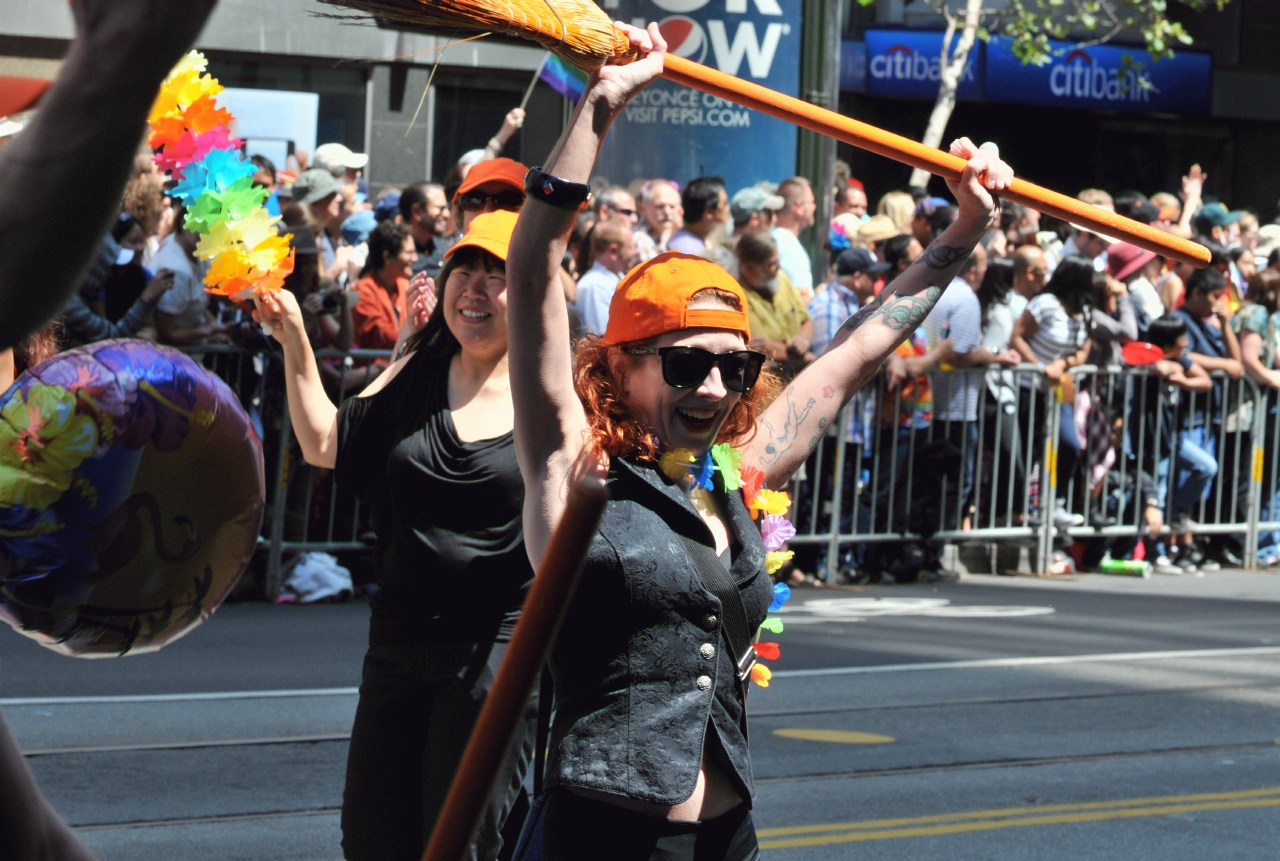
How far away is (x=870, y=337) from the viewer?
141 inches

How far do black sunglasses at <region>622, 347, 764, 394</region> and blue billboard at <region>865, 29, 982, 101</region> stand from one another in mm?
23587

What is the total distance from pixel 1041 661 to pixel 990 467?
337cm

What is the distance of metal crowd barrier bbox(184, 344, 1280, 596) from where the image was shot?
396 inches

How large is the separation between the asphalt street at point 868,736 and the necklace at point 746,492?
2375 millimetres

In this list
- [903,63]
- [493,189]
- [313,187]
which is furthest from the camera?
[903,63]

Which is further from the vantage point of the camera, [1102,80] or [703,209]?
[1102,80]

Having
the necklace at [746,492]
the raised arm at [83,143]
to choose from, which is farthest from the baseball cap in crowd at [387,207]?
the raised arm at [83,143]

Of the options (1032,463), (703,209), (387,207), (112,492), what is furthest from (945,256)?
(1032,463)

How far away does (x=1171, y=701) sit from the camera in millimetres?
8203

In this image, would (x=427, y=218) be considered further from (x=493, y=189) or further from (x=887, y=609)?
(x=493, y=189)

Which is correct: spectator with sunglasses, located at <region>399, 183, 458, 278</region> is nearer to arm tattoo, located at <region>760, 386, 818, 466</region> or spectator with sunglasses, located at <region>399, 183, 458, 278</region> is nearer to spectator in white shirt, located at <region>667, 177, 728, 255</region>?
spectator in white shirt, located at <region>667, 177, 728, 255</region>

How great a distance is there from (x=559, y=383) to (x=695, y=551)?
385 millimetres

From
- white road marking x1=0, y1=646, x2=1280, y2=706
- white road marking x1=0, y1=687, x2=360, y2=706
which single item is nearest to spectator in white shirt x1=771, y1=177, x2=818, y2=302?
white road marking x1=0, y1=646, x2=1280, y2=706

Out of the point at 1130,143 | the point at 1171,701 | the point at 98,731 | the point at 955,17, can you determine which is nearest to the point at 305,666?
the point at 98,731
